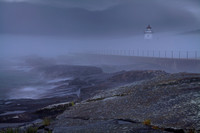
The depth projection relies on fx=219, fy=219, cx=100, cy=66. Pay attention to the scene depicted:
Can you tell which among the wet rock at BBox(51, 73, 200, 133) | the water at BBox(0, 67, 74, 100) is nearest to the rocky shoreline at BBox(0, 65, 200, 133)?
the wet rock at BBox(51, 73, 200, 133)

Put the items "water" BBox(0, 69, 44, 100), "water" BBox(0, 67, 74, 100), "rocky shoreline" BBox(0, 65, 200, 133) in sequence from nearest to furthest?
1. "rocky shoreline" BBox(0, 65, 200, 133)
2. "water" BBox(0, 67, 74, 100)
3. "water" BBox(0, 69, 44, 100)

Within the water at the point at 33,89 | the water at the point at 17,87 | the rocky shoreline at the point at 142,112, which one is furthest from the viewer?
the water at the point at 17,87

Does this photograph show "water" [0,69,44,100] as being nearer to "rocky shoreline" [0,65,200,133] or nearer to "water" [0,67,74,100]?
"water" [0,67,74,100]

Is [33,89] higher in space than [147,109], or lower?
lower

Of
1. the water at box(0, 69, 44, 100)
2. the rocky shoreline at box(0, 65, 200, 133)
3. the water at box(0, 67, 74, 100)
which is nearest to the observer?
the rocky shoreline at box(0, 65, 200, 133)

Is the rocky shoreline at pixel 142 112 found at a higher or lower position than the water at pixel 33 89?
higher

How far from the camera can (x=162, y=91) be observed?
10.0m

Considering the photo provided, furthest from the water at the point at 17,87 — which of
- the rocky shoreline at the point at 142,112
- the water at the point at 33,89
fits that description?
the rocky shoreline at the point at 142,112

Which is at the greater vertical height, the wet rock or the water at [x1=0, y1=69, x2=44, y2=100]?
the wet rock

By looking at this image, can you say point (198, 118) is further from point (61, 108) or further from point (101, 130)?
point (61, 108)

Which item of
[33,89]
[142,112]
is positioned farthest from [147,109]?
[33,89]

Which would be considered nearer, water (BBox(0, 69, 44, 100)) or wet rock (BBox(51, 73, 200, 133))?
wet rock (BBox(51, 73, 200, 133))

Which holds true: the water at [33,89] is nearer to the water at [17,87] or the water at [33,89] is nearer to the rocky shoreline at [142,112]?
the water at [17,87]

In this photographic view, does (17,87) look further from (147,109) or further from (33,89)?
(147,109)
